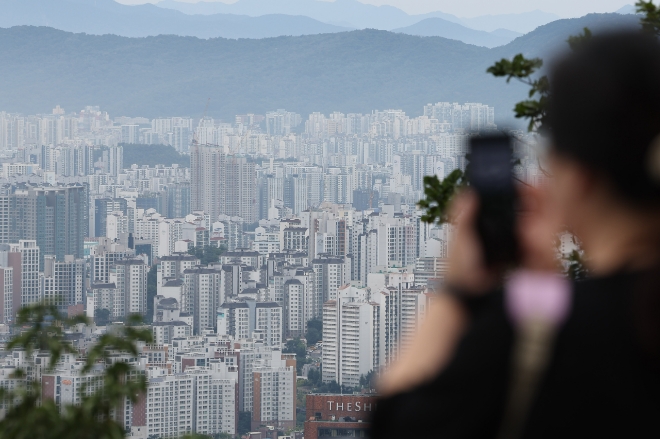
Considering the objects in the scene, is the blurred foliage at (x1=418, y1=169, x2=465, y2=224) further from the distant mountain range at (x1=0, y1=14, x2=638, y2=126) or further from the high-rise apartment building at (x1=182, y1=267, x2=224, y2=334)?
the distant mountain range at (x1=0, y1=14, x2=638, y2=126)

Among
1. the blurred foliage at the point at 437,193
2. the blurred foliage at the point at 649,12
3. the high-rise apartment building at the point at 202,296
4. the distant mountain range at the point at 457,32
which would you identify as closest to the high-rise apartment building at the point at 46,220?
the high-rise apartment building at the point at 202,296

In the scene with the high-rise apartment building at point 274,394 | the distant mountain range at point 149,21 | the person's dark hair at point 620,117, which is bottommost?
the high-rise apartment building at point 274,394

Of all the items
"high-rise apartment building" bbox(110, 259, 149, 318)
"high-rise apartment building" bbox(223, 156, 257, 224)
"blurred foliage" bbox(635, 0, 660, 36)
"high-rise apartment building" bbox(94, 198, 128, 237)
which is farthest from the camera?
"high-rise apartment building" bbox(223, 156, 257, 224)

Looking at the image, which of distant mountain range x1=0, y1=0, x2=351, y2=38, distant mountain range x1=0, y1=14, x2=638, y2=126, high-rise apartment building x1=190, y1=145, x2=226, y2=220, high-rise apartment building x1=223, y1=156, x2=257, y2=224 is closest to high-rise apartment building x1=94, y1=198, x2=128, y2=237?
high-rise apartment building x1=190, y1=145, x2=226, y2=220

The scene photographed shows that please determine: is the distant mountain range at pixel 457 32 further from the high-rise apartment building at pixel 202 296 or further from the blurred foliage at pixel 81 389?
the blurred foliage at pixel 81 389

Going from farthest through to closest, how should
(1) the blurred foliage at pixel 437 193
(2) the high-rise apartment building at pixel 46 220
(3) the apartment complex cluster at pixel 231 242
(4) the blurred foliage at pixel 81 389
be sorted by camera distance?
(2) the high-rise apartment building at pixel 46 220, (3) the apartment complex cluster at pixel 231 242, (1) the blurred foliage at pixel 437 193, (4) the blurred foliage at pixel 81 389

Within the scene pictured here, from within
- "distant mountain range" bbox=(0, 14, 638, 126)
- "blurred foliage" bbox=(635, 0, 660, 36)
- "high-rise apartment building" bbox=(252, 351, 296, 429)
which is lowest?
"high-rise apartment building" bbox=(252, 351, 296, 429)

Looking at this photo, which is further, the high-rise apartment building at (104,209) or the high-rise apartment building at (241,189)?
the high-rise apartment building at (241,189)
